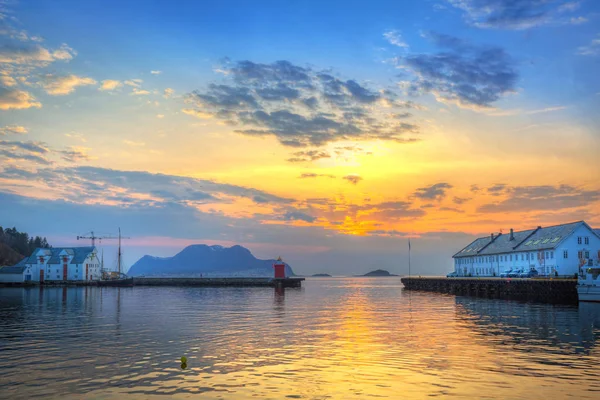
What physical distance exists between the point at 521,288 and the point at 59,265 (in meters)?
135

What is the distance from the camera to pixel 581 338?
120ft

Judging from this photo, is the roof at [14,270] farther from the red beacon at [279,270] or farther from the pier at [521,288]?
the pier at [521,288]

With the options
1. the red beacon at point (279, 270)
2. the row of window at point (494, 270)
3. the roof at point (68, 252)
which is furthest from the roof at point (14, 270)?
the row of window at point (494, 270)

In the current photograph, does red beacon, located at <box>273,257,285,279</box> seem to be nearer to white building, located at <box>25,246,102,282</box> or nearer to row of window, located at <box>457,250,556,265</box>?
row of window, located at <box>457,250,556,265</box>

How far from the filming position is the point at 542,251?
10162cm

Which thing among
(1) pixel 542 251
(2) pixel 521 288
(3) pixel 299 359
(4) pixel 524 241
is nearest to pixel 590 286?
(2) pixel 521 288

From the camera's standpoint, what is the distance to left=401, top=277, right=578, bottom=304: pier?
3072 inches

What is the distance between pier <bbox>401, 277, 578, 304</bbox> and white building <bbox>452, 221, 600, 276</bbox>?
10.8 meters

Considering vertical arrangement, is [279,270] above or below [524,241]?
below

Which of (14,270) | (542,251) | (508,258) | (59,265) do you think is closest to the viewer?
(542,251)

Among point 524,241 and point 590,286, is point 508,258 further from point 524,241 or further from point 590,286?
point 590,286

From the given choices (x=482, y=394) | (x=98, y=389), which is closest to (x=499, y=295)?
(x=482, y=394)

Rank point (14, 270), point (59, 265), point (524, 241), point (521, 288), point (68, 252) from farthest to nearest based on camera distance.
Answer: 1. point (68, 252)
2. point (59, 265)
3. point (14, 270)
4. point (524, 241)
5. point (521, 288)

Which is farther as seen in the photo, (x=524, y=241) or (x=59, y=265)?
(x=59, y=265)
